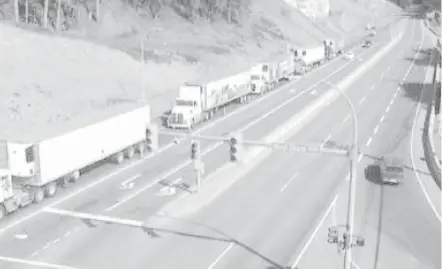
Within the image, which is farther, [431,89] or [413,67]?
[413,67]

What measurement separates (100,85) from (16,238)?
34.1 meters

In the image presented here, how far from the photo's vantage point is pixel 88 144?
37625 mm

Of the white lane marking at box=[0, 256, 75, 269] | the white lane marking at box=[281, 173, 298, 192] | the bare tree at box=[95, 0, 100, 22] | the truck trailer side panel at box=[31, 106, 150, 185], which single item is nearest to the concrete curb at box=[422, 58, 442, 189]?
the white lane marking at box=[281, 173, 298, 192]

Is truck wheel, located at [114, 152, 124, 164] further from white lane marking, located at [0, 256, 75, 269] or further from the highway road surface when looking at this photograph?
white lane marking, located at [0, 256, 75, 269]

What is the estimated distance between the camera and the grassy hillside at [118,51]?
54.8m

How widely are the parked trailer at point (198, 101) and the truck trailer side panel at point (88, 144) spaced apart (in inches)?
342

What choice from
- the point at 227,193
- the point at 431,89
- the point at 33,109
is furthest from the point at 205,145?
the point at 431,89

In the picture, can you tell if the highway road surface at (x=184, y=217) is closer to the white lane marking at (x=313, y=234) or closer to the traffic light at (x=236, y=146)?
the white lane marking at (x=313, y=234)

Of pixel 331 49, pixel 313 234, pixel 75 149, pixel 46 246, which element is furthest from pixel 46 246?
pixel 331 49

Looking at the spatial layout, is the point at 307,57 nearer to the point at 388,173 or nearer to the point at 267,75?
the point at 267,75

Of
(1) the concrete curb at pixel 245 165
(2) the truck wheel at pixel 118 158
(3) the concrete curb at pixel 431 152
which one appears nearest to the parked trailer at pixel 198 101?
(1) the concrete curb at pixel 245 165

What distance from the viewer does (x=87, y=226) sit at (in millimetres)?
30641

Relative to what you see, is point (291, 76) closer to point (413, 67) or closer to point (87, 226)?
point (413, 67)

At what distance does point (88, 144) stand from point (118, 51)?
35.7 meters
